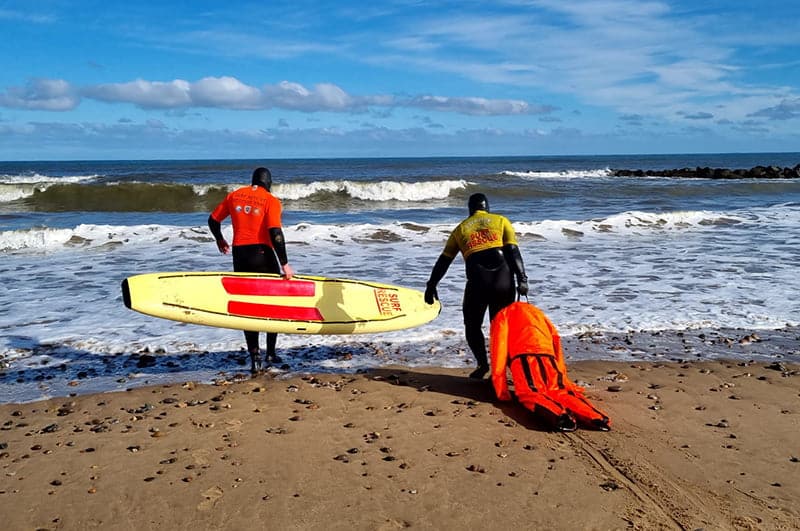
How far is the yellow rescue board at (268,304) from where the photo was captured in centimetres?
601

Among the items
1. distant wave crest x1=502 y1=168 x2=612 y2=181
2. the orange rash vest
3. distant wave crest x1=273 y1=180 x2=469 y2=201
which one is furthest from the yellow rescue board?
distant wave crest x1=502 y1=168 x2=612 y2=181

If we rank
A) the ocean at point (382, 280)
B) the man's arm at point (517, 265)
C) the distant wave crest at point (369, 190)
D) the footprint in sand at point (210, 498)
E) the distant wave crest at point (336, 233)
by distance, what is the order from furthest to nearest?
1. the distant wave crest at point (369, 190)
2. the distant wave crest at point (336, 233)
3. the ocean at point (382, 280)
4. the man's arm at point (517, 265)
5. the footprint in sand at point (210, 498)

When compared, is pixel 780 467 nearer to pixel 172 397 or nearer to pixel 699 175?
pixel 172 397

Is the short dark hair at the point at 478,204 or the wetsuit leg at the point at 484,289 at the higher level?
the short dark hair at the point at 478,204

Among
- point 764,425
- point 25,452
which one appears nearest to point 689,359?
point 764,425

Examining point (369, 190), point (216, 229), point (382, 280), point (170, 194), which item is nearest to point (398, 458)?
point (216, 229)

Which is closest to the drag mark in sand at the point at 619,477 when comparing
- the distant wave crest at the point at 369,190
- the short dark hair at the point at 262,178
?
the short dark hair at the point at 262,178

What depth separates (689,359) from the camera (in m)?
6.30

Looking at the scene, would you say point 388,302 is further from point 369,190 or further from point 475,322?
point 369,190

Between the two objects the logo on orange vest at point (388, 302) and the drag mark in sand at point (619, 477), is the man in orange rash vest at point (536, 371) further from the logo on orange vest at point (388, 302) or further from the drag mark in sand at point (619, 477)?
the logo on orange vest at point (388, 302)

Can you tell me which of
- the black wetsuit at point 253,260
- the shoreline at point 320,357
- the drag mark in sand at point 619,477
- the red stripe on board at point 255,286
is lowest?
the shoreline at point 320,357

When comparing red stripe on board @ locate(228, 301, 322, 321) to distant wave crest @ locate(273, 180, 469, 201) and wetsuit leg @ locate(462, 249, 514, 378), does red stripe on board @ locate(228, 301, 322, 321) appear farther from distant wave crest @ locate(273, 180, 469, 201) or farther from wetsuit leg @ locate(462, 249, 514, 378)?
distant wave crest @ locate(273, 180, 469, 201)

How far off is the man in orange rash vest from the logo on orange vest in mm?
1691

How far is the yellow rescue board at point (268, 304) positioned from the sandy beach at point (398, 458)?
73 centimetres
